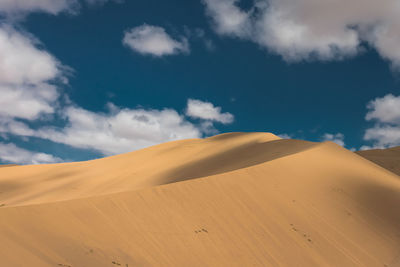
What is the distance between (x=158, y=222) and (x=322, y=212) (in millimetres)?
7125

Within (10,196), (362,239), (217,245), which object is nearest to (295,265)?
(217,245)

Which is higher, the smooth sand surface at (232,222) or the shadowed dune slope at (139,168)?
the shadowed dune slope at (139,168)

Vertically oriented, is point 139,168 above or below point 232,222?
above

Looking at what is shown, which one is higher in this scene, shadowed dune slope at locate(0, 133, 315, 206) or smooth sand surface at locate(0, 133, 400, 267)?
shadowed dune slope at locate(0, 133, 315, 206)

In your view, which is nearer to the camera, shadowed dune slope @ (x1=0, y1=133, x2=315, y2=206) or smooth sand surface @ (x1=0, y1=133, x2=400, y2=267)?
smooth sand surface @ (x1=0, y1=133, x2=400, y2=267)

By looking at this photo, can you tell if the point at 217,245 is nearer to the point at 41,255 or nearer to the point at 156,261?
the point at 156,261

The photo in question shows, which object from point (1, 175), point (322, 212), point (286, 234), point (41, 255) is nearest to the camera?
point (41, 255)

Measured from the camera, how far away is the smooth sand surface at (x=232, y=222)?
7352 millimetres

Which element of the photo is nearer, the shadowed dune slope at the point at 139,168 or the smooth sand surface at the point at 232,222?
the smooth sand surface at the point at 232,222

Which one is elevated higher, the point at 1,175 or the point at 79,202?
the point at 1,175

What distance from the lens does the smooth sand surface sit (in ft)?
24.1

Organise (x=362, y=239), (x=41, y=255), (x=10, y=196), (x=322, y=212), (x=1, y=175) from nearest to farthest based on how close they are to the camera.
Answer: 1. (x=41, y=255)
2. (x=362, y=239)
3. (x=322, y=212)
4. (x=10, y=196)
5. (x=1, y=175)

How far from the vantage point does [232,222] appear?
10.6 m

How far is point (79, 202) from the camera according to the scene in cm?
912
